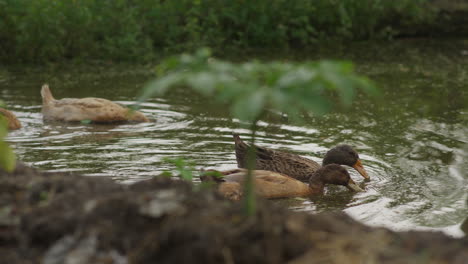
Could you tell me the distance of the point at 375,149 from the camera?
Answer: 9.22 m

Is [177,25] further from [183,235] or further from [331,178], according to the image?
[183,235]

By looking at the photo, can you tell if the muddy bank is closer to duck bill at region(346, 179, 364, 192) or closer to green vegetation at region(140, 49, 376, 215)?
green vegetation at region(140, 49, 376, 215)

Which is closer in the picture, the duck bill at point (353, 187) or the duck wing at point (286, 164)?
the duck bill at point (353, 187)

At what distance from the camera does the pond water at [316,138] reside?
730 centimetres

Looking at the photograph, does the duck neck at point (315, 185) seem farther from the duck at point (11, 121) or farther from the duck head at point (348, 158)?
the duck at point (11, 121)

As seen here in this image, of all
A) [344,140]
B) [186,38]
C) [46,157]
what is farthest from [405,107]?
[186,38]

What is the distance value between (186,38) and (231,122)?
274 inches

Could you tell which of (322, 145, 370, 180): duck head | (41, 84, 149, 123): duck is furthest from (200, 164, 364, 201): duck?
(41, 84, 149, 123): duck

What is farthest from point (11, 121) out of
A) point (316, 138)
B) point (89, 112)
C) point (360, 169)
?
point (360, 169)

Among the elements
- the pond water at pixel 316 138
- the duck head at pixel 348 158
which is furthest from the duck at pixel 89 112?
the duck head at pixel 348 158

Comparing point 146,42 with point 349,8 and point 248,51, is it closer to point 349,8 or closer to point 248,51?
point 248,51

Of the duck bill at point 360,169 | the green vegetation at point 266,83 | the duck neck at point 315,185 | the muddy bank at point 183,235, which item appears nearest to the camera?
the green vegetation at point 266,83

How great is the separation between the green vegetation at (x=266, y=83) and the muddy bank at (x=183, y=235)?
20.4 inches

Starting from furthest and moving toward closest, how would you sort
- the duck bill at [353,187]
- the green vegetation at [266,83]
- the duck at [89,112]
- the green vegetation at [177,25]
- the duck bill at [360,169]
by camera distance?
the green vegetation at [177,25] < the duck at [89,112] < the duck bill at [360,169] < the duck bill at [353,187] < the green vegetation at [266,83]
